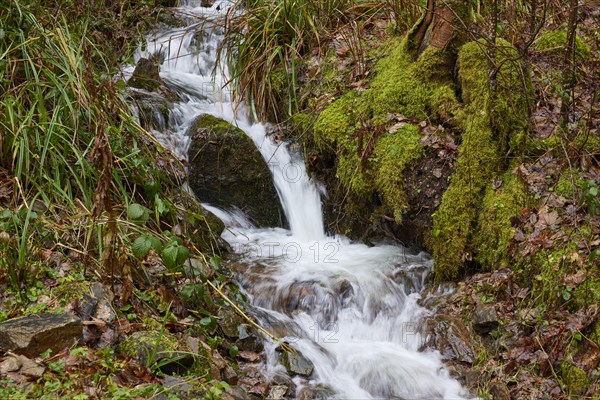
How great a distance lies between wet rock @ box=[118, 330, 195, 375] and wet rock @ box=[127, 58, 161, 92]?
13.1 ft

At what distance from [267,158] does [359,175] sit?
1295 millimetres

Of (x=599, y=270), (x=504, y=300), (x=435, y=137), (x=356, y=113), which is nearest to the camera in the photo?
(x=599, y=270)

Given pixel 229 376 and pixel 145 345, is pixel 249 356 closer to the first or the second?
pixel 229 376

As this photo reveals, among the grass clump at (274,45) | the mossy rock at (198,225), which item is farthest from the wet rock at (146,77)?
the mossy rock at (198,225)

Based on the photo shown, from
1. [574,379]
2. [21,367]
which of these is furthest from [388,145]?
[21,367]

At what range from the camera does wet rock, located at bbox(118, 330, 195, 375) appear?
123 inches

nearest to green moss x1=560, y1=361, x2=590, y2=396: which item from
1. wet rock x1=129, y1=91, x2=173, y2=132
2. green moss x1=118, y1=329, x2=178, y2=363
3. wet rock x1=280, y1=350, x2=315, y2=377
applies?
wet rock x1=280, y1=350, x2=315, y2=377

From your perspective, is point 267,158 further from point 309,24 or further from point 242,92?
point 309,24

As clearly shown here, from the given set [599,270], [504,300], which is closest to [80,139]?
[504,300]

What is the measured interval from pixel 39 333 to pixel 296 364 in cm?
176

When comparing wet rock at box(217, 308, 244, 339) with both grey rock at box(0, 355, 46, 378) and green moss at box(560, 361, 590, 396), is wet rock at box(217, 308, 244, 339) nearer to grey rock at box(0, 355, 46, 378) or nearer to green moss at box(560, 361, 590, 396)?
grey rock at box(0, 355, 46, 378)

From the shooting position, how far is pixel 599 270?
3.79 m

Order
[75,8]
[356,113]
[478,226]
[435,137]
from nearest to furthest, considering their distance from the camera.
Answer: [478,226] → [435,137] → [356,113] → [75,8]

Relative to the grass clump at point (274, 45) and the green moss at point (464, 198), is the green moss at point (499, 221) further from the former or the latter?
the grass clump at point (274, 45)
